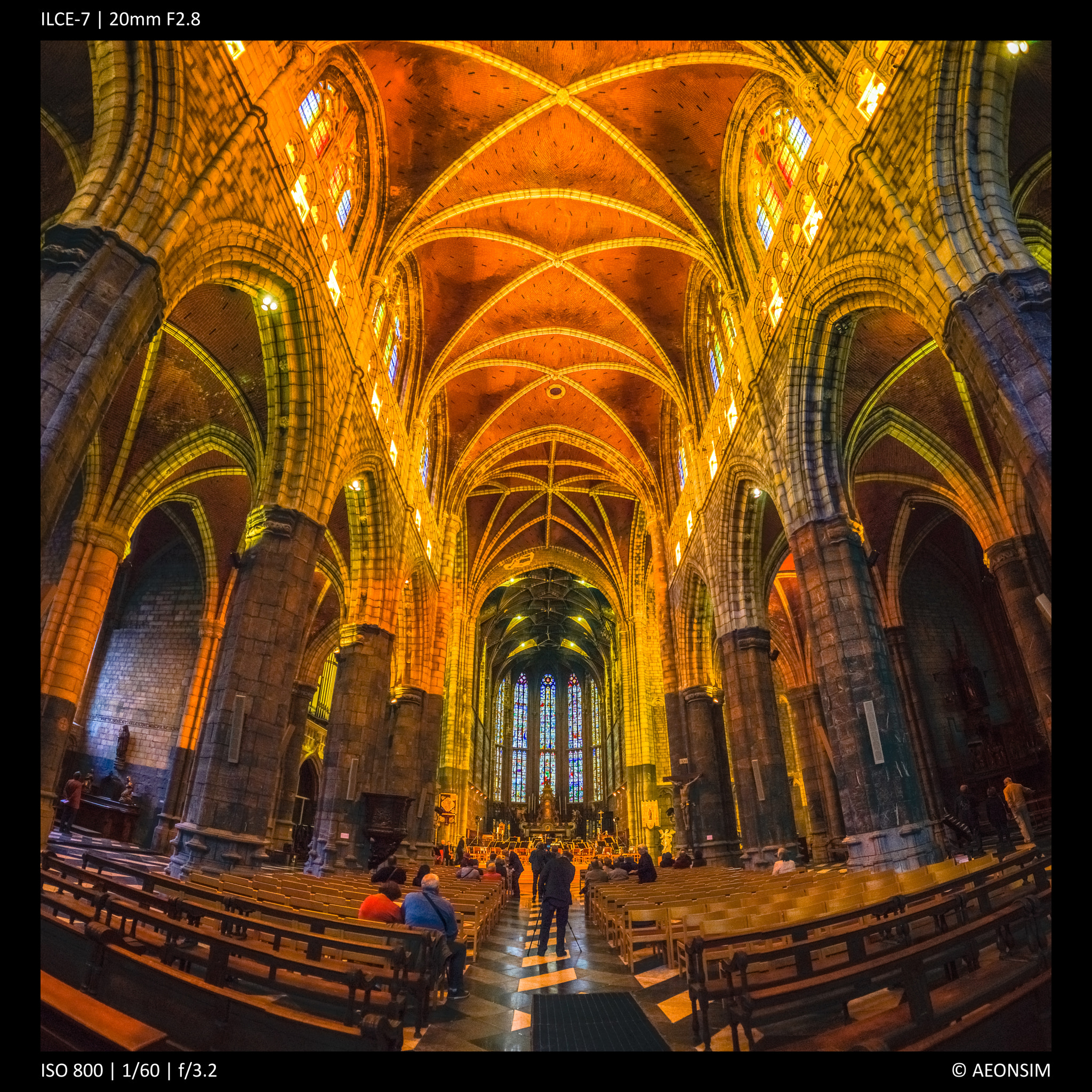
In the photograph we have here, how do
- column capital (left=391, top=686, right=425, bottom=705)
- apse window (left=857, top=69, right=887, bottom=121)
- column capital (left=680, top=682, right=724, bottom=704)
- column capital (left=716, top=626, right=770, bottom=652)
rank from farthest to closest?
column capital (left=391, top=686, right=425, bottom=705), column capital (left=680, top=682, right=724, bottom=704), column capital (left=716, top=626, right=770, bottom=652), apse window (left=857, top=69, right=887, bottom=121)

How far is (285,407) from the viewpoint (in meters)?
11.8

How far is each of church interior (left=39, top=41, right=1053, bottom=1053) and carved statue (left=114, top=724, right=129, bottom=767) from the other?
20 cm

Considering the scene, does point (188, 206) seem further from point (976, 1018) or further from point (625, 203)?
point (625, 203)

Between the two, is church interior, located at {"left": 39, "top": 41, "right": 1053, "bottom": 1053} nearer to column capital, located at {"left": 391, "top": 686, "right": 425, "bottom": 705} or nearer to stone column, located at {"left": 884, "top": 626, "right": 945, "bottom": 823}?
column capital, located at {"left": 391, "top": 686, "right": 425, "bottom": 705}

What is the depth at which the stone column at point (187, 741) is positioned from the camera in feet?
53.5

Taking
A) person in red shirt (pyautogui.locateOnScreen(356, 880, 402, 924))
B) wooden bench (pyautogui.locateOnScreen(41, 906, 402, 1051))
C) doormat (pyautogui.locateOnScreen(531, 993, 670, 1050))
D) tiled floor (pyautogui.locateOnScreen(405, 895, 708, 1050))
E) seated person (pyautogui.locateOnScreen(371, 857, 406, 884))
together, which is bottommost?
tiled floor (pyautogui.locateOnScreen(405, 895, 708, 1050))

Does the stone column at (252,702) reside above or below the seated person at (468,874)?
above

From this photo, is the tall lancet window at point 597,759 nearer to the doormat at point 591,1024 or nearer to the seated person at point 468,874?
the seated person at point 468,874

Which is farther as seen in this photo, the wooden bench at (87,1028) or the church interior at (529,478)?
the church interior at (529,478)

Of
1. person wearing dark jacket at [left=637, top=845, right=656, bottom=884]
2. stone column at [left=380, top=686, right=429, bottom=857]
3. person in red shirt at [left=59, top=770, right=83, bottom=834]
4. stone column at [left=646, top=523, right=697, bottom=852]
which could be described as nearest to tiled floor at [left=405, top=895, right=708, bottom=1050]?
person wearing dark jacket at [left=637, top=845, right=656, bottom=884]

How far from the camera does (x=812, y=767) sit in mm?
19922

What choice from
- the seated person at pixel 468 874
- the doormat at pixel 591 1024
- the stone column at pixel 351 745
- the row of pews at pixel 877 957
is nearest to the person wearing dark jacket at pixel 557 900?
the row of pews at pixel 877 957

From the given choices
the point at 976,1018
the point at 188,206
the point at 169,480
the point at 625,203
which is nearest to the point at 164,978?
the point at 976,1018

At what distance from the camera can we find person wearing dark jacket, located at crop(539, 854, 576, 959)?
750 cm
